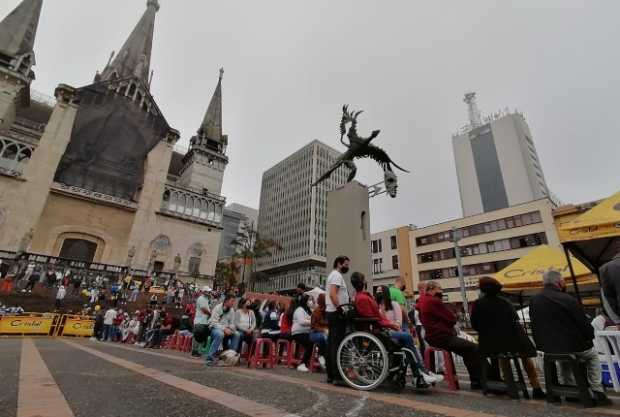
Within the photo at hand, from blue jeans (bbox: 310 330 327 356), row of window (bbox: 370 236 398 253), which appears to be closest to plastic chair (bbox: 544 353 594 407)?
blue jeans (bbox: 310 330 327 356)

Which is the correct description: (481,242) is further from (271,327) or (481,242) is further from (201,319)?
(201,319)

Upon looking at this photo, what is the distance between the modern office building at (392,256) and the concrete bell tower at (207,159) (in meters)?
24.4

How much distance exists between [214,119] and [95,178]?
21.3m

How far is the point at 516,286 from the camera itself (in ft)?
24.5

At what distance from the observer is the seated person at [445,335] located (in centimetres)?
407

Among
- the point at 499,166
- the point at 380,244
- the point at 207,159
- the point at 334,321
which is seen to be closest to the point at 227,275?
the point at 207,159

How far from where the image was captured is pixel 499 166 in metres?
78.9

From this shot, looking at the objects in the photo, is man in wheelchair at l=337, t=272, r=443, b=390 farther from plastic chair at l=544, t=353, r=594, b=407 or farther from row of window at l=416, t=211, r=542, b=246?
row of window at l=416, t=211, r=542, b=246

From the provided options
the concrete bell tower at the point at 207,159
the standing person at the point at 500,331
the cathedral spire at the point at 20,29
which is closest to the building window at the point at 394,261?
the concrete bell tower at the point at 207,159

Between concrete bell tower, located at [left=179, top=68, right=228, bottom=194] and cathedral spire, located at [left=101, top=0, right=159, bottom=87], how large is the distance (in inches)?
392

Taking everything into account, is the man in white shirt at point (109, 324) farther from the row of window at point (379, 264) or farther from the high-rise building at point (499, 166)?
the high-rise building at point (499, 166)

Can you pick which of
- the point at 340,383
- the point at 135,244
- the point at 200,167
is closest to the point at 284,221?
the point at 200,167

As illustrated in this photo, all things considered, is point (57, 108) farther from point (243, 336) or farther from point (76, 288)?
point (243, 336)

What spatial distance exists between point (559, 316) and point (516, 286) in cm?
458
